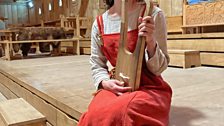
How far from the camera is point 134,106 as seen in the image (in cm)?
91

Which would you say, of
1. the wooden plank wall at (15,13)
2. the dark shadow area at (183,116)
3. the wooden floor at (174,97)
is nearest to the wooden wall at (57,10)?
the wooden plank wall at (15,13)

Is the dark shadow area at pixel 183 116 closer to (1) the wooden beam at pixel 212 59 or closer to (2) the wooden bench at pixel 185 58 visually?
(2) the wooden bench at pixel 185 58

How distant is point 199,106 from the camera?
1424mm

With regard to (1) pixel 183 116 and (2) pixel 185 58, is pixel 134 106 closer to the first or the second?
(1) pixel 183 116

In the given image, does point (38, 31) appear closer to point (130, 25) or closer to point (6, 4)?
point (130, 25)

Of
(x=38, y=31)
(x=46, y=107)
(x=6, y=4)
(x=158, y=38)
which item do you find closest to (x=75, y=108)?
(x=46, y=107)

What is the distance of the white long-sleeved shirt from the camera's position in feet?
3.42

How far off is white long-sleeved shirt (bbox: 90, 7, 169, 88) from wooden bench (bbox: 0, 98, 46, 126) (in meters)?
0.53

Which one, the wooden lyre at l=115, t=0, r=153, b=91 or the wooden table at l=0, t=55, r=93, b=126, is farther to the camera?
the wooden table at l=0, t=55, r=93, b=126

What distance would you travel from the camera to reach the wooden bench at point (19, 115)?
150 cm

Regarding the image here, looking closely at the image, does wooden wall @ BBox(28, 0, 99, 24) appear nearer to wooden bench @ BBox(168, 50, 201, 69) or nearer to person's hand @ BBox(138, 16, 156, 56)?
wooden bench @ BBox(168, 50, 201, 69)

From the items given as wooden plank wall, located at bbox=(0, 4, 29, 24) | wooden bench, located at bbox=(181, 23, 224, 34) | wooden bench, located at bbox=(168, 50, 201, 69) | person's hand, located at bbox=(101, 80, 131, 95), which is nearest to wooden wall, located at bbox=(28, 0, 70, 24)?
wooden plank wall, located at bbox=(0, 4, 29, 24)

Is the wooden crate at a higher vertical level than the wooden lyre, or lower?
higher

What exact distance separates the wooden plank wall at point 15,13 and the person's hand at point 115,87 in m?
12.3
